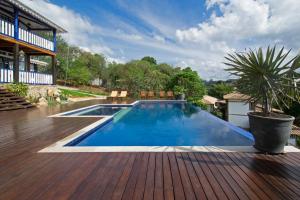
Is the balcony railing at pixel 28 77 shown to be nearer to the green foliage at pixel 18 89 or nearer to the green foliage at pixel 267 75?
the green foliage at pixel 18 89

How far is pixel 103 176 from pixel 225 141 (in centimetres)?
389

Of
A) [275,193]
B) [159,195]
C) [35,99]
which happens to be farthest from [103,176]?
[35,99]

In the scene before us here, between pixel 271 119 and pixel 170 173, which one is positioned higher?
pixel 271 119

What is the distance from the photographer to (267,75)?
3.72m

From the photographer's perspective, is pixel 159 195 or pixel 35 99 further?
pixel 35 99

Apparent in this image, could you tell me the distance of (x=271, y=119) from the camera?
11.3 ft

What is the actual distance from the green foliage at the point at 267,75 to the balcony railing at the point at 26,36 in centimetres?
1150

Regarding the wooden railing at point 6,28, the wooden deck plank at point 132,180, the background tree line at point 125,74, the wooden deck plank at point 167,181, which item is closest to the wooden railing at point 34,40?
the wooden railing at point 6,28

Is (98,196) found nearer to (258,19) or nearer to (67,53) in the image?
(258,19)

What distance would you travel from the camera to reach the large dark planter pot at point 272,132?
11.3 ft

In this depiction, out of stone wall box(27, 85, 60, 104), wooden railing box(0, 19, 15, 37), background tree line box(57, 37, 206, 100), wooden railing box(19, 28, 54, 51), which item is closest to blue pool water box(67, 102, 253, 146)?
stone wall box(27, 85, 60, 104)

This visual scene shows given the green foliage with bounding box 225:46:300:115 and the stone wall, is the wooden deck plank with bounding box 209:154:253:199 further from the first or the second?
the stone wall

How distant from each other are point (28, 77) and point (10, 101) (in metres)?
2.98

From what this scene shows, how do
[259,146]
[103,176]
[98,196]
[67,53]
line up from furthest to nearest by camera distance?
[67,53] → [259,146] → [103,176] → [98,196]
